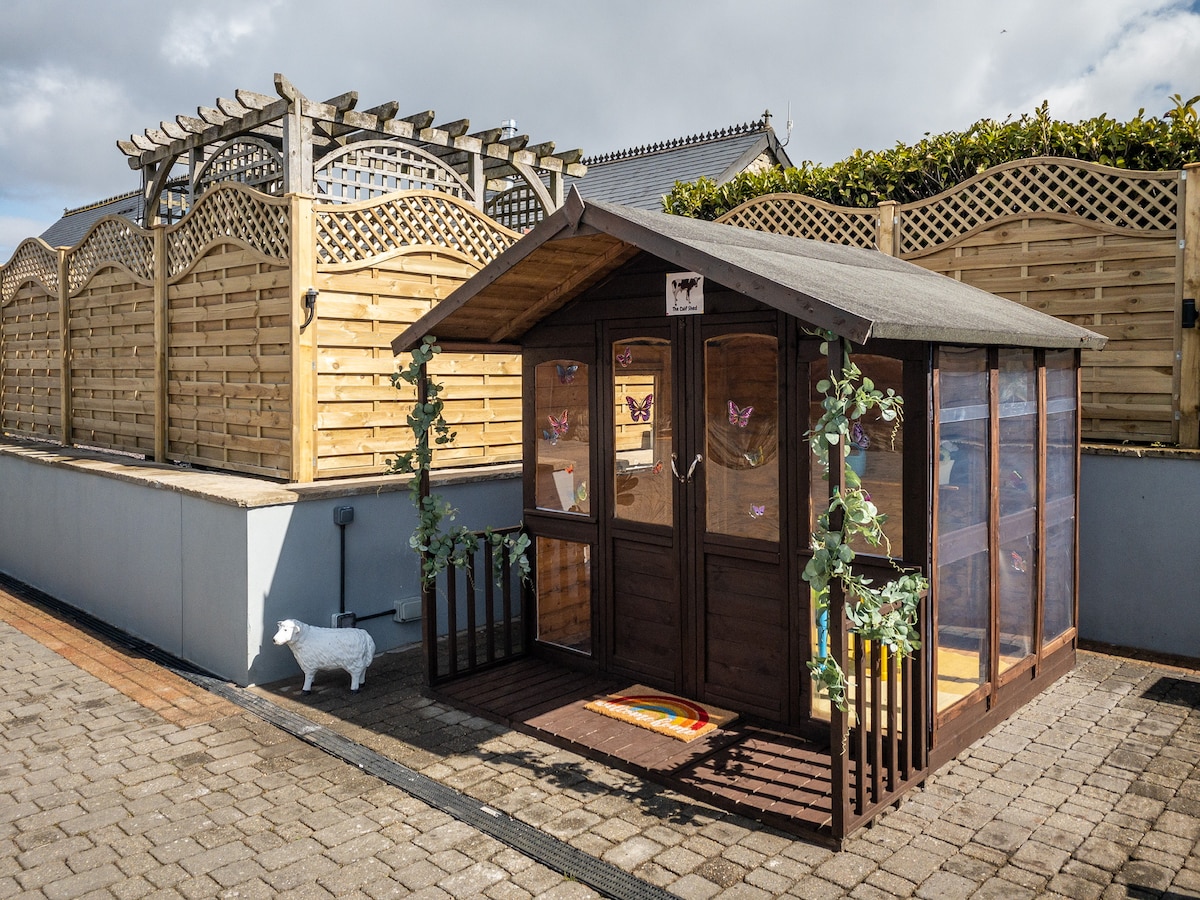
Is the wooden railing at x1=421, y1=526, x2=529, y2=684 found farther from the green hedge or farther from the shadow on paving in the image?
the green hedge

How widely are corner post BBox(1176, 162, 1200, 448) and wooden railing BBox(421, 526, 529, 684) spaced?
14.4 ft

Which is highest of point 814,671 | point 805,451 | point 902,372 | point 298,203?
point 298,203

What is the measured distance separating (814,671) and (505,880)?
1.40 metres

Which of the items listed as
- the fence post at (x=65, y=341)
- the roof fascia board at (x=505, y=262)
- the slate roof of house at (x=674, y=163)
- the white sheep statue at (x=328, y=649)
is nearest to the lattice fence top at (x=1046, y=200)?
the roof fascia board at (x=505, y=262)

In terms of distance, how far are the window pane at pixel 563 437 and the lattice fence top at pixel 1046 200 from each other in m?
3.26

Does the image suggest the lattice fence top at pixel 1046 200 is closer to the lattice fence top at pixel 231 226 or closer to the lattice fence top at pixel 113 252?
the lattice fence top at pixel 231 226

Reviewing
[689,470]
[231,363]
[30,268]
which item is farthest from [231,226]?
[30,268]

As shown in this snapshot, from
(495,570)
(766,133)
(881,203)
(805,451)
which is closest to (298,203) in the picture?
(495,570)

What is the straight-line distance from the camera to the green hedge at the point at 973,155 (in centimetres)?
656

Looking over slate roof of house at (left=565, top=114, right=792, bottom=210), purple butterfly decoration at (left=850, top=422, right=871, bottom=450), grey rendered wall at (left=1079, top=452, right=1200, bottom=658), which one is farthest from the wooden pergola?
slate roof of house at (left=565, top=114, right=792, bottom=210)

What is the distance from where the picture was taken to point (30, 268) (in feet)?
33.8

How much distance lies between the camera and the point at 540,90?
27094 millimetres

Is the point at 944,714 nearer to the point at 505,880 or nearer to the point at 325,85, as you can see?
the point at 505,880

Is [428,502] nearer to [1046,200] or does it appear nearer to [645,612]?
[645,612]
